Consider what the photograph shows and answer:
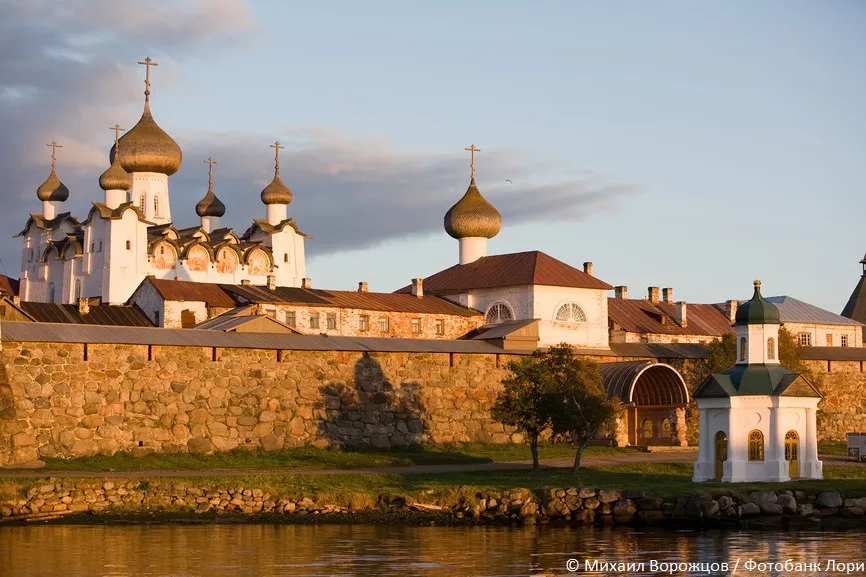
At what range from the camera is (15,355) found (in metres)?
32.0

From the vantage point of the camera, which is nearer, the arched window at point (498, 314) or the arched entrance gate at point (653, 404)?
the arched entrance gate at point (653, 404)

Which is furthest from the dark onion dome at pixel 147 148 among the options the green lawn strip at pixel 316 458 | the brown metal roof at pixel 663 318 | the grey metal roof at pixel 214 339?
the green lawn strip at pixel 316 458

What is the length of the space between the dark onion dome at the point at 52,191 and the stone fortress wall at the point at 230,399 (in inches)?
1455

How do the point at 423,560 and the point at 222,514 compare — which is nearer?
the point at 423,560

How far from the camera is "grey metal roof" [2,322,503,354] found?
3291 cm

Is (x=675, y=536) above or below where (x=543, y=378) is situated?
below

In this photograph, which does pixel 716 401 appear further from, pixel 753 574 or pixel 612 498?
pixel 753 574

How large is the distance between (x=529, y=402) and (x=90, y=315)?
20.5 meters

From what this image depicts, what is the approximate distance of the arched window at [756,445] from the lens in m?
29.2

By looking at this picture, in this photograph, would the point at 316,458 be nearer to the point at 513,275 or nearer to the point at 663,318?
the point at 513,275

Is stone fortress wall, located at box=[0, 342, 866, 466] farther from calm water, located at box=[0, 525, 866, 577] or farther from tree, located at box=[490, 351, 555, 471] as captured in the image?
calm water, located at box=[0, 525, 866, 577]

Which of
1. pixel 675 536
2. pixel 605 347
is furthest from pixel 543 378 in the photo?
pixel 605 347

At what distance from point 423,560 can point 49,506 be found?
784 cm

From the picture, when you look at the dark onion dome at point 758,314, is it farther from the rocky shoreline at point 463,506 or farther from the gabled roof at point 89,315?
the gabled roof at point 89,315
